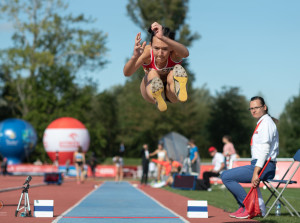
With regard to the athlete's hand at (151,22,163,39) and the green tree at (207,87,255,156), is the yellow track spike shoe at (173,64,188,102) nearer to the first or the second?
the athlete's hand at (151,22,163,39)

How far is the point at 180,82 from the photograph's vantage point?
6.44m

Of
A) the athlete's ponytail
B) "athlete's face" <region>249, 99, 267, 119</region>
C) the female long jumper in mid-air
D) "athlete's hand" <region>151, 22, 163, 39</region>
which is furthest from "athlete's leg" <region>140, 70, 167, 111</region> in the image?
"athlete's face" <region>249, 99, 267, 119</region>

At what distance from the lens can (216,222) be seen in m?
9.03

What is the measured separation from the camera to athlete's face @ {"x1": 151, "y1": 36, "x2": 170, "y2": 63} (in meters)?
6.55

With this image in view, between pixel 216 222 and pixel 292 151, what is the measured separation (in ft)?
137

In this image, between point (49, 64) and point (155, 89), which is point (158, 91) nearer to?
point (155, 89)

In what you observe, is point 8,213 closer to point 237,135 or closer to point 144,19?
point 144,19

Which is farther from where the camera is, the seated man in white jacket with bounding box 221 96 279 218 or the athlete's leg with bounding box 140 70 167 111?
the seated man in white jacket with bounding box 221 96 279 218

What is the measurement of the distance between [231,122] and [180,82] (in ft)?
199

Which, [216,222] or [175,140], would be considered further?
[175,140]

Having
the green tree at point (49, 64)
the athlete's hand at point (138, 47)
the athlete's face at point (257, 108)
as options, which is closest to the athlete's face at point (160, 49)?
the athlete's hand at point (138, 47)

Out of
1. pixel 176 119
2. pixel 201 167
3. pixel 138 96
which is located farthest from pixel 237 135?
pixel 201 167

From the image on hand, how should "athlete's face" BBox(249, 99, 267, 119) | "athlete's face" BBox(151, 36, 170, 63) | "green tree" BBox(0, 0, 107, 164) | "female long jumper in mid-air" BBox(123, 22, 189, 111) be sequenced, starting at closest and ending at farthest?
"female long jumper in mid-air" BBox(123, 22, 189, 111) → "athlete's face" BBox(151, 36, 170, 63) → "athlete's face" BBox(249, 99, 267, 119) → "green tree" BBox(0, 0, 107, 164)

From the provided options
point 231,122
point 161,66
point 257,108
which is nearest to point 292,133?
point 231,122
